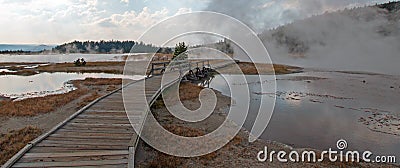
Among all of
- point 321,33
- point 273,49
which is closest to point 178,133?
point 273,49

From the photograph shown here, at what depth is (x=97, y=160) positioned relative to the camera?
5.03 metres

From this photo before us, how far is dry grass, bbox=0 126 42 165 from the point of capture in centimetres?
702

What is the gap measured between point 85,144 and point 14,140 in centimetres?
406

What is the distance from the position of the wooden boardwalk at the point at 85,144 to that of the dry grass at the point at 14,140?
1.75 m

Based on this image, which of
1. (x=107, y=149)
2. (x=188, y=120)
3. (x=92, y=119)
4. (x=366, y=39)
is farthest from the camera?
(x=366, y=39)

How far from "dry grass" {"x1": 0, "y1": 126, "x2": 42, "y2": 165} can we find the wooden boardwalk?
1747 mm

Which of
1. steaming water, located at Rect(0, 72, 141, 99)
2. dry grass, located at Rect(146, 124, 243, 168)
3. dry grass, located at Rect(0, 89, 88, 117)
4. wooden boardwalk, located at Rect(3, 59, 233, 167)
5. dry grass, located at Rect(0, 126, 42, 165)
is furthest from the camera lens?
steaming water, located at Rect(0, 72, 141, 99)

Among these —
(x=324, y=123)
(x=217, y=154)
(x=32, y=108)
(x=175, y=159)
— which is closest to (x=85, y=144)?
(x=175, y=159)

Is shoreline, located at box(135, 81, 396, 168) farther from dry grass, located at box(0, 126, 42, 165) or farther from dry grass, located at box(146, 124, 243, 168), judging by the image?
dry grass, located at box(0, 126, 42, 165)

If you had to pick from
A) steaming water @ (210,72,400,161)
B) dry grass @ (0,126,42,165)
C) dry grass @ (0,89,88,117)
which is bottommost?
steaming water @ (210,72,400,161)

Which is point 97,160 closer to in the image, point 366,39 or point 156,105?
point 156,105

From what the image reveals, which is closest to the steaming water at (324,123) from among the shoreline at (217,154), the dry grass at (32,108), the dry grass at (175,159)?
the shoreline at (217,154)

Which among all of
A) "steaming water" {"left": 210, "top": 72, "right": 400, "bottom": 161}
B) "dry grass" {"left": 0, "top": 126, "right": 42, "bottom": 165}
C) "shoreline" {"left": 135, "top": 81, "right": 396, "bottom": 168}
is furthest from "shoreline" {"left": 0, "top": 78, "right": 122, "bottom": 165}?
"steaming water" {"left": 210, "top": 72, "right": 400, "bottom": 161}

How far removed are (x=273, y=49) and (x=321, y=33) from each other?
64.9 ft
